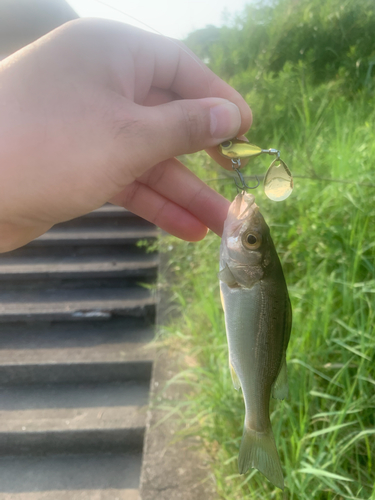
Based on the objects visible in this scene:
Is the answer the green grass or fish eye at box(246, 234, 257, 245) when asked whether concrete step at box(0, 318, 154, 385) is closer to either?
the green grass

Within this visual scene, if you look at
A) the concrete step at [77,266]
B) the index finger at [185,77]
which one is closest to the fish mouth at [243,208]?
the index finger at [185,77]

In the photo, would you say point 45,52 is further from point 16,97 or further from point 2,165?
point 2,165

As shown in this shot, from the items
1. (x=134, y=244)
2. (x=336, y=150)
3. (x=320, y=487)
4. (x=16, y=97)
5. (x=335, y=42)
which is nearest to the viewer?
(x=16, y=97)

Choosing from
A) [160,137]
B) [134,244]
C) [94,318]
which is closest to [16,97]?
[160,137]

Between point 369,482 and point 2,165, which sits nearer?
point 2,165

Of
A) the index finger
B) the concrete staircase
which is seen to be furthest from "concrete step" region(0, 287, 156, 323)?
the index finger

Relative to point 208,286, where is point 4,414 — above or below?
below

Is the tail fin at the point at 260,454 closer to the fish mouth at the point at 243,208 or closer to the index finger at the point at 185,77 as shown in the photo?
the fish mouth at the point at 243,208
